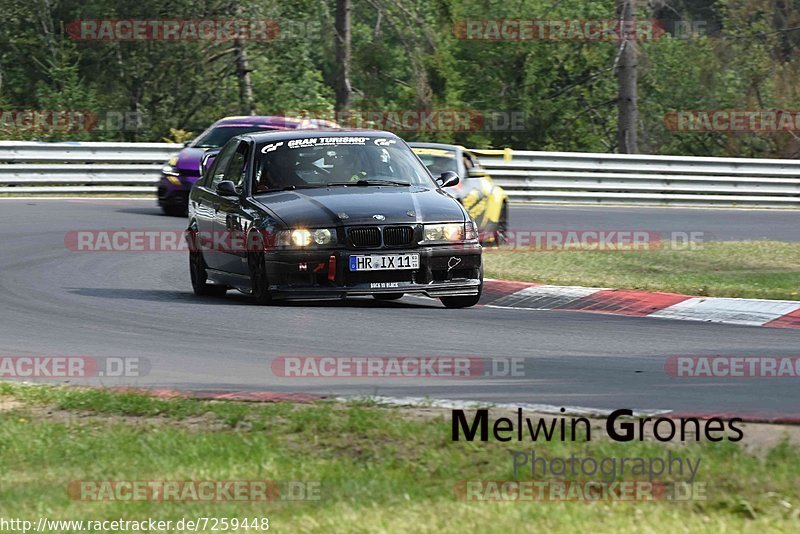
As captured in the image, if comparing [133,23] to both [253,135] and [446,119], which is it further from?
[253,135]

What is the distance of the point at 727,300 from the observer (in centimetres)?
1160

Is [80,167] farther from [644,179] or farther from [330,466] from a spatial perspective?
[330,466]

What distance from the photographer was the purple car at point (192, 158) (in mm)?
20500

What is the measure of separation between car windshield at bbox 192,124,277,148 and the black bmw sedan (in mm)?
8456

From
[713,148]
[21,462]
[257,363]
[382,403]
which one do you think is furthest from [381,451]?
[713,148]

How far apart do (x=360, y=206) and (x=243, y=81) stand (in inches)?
905

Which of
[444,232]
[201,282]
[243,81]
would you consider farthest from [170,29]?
[444,232]

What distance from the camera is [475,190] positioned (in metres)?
17.6

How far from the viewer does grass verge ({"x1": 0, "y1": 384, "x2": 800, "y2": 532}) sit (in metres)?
4.91

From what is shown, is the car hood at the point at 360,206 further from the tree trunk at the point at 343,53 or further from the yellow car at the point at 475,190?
the tree trunk at the point at 343,53

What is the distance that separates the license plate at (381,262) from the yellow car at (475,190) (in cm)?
637

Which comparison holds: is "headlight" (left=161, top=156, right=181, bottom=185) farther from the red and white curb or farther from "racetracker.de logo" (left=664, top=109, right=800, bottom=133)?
"racetracker.de logo" (left=664, top=109, right=800, bottom=133)

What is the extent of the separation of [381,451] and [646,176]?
71.1 feet

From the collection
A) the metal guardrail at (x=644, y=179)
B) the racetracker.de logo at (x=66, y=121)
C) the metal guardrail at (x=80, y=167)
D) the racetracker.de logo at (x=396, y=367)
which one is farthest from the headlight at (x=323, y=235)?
the racetracker.de logo at (x=66, y=121)
